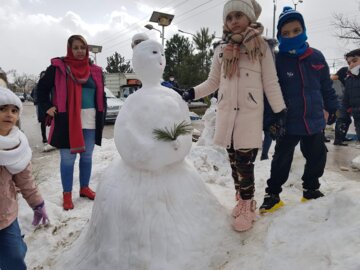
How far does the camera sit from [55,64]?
3336mm

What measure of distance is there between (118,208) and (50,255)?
3.09 ft

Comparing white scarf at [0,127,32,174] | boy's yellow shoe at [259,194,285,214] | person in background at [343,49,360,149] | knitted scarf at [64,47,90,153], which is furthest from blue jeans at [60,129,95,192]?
person in background at [343,49,360,149]

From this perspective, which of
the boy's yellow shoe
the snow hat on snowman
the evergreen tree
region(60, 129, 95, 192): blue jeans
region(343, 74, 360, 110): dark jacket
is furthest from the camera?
the evergreen tree

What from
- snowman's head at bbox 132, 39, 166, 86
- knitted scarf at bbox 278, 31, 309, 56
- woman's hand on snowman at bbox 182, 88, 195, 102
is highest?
knitted scarf at bbox 278, 31, 309, 56

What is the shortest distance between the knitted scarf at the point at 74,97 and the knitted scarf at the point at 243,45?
1710mm

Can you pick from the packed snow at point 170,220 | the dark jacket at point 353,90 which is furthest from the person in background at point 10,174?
the dark jacket at point 353,90

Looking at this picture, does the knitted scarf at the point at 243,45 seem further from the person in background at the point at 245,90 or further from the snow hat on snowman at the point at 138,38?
the snow hat on snowman at the point at 138,38

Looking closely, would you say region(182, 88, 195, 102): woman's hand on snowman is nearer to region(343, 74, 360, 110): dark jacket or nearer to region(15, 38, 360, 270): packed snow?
region(15, 38, 360, 270): packed snow

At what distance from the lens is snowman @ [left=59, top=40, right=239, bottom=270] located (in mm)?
2070

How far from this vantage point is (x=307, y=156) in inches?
107

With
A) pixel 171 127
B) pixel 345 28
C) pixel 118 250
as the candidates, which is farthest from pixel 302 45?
pixel 345 28

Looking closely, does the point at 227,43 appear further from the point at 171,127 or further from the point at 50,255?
the point at 50,255

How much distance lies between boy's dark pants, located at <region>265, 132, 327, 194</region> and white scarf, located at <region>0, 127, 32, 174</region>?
189cm

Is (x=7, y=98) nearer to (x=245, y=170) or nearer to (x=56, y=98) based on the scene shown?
(x=56, y=98)
